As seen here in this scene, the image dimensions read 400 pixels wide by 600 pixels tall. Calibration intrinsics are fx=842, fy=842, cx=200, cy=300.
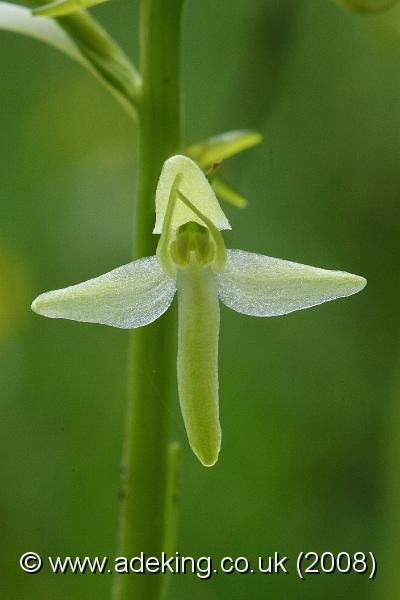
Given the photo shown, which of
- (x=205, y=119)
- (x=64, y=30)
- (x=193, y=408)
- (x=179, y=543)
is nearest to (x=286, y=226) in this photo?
(x=205, y=119)

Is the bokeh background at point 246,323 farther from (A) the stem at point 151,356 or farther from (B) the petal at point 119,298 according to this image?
(B) the petal at point 119,298

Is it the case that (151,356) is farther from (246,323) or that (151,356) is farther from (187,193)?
(246,323)

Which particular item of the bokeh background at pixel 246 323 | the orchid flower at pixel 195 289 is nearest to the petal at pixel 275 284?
the orchid flower at pixel 195 289

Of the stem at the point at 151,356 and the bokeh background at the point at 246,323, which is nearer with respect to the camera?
the stem at the point at 151,356

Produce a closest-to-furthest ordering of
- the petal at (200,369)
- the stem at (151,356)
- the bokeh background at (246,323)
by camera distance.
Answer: the petal at (200,369), the stem at (151,356), the bokeh background at (246,323)

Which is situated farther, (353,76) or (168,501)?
(353,76)

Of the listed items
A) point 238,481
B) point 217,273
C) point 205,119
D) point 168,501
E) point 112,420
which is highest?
point 205,119

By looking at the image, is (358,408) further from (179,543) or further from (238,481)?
(179,543)
